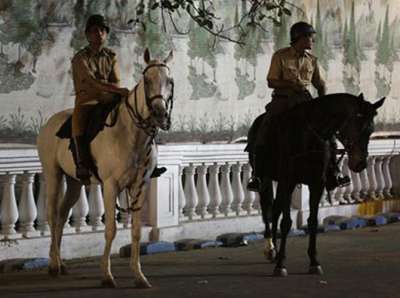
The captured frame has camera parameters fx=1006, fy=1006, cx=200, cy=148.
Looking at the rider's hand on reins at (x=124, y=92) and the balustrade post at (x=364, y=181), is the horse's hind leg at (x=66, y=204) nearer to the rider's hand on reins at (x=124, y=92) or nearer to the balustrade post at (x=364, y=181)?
the rider's hand on reins at (x=124, y=92)

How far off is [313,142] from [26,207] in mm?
3041

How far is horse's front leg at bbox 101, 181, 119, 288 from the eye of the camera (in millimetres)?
8375

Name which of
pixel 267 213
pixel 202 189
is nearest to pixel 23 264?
pixel 267 213

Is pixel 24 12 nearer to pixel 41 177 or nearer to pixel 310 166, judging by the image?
pixel 41 177

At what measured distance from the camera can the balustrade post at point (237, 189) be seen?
12562 mm

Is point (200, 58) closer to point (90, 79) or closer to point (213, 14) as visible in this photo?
point (213, 14)

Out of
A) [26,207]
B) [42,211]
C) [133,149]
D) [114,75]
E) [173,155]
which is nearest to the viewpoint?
[133,149]

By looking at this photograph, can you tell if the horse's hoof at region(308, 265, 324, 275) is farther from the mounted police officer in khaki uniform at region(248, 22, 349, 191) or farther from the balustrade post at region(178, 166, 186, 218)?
the balustrade post at region(178, 166, 186, 218)

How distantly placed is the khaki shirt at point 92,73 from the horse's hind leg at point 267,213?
2.18 meters

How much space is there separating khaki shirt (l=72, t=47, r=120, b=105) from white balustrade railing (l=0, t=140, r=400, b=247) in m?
1.24

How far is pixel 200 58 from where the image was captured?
12570mm

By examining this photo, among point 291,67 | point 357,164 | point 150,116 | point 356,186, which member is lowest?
point 356,186

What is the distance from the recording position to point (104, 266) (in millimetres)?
8508

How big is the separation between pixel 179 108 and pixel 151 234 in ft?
5.68
